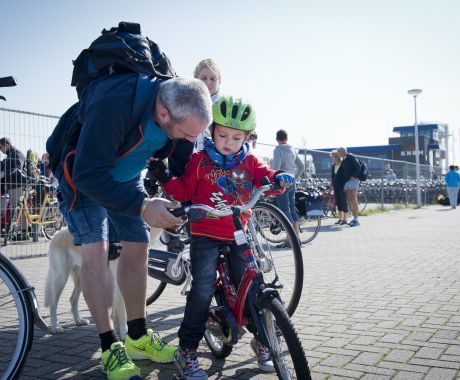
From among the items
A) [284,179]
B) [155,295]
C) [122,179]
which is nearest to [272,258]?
[284,179]

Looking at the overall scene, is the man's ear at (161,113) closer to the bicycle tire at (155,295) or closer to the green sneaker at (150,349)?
the green sneaker at (150,349)

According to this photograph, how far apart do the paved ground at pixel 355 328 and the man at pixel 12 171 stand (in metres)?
1.86

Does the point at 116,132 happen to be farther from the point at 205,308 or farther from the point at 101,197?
the point at 205,308

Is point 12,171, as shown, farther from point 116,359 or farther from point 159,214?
point 159,214

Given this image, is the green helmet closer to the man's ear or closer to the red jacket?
the red jacket

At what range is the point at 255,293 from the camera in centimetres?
271

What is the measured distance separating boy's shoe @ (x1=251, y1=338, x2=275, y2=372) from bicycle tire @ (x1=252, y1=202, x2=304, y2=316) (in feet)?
1.88

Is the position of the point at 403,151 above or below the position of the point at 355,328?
above

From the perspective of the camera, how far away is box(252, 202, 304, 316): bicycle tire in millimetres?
3859

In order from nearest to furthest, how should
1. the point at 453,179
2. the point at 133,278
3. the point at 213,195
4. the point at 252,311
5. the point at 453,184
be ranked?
the point at 252,311 → the point at 213,195 → the point at 133,278 → the point at 453,179 → the point at 453,184

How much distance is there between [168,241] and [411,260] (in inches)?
162

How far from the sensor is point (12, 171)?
27.8 feet

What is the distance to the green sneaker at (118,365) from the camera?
9.51ft

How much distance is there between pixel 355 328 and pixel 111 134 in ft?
7.77
